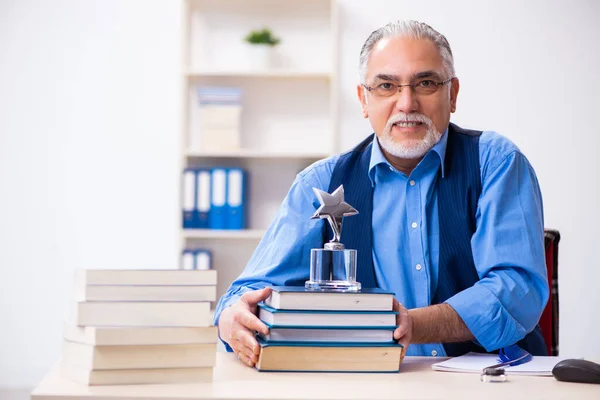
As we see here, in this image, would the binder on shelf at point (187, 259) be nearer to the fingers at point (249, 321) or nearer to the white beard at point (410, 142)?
the white beard at point (410, 142)

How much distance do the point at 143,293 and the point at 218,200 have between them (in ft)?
9.07

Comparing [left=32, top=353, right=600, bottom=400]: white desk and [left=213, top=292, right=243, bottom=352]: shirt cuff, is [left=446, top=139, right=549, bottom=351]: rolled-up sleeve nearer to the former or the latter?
[left=32, top=353, right=600, bottom=400]: white desk

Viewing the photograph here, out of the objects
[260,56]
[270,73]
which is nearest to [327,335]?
[270,73]

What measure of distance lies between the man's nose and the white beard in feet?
0.06

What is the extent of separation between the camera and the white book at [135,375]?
1.22 m

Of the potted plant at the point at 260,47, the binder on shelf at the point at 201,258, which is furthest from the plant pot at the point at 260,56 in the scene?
the binder on shelf at the point at 201,258

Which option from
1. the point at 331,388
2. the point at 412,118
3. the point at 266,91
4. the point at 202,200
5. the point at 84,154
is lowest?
the point at 331,388

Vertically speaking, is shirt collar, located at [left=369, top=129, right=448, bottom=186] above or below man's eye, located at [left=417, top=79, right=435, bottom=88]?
below

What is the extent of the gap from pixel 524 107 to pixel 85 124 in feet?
7.83

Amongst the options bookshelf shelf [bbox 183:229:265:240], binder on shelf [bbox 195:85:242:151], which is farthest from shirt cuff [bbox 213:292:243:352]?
binder on shelf [bbox 195:85:242:151]

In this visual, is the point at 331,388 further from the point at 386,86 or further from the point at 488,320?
the point at 386,86

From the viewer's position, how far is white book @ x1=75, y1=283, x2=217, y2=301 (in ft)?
4.04

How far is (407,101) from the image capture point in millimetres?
1938

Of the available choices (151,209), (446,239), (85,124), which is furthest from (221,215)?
(446,239)
